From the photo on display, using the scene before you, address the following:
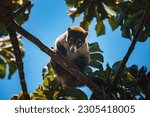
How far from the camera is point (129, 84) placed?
566cm

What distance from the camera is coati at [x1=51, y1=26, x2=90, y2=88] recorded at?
257 inches

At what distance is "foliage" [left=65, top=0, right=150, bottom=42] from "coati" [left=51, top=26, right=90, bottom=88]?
1.28 feet

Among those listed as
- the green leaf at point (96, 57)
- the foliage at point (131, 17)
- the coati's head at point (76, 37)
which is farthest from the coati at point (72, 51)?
the foliage at point (131, 17)

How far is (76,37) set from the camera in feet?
23.5

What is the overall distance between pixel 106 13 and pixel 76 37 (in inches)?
32.2

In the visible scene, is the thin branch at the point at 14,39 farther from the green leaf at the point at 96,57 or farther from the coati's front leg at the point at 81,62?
the green leaf at the point at 96,57

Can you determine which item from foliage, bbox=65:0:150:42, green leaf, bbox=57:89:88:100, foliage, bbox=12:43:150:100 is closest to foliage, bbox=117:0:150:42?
foliage, bbox=65:0:150:42

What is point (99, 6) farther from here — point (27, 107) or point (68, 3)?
point (27, 107)

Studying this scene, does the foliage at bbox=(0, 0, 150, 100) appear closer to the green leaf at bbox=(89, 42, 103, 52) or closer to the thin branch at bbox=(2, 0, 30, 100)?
the green leaf at bbox=(89, 42, 103, 52)

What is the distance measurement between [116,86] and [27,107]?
4.02 feet

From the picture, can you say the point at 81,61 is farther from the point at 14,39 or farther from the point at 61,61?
the point at 14,39

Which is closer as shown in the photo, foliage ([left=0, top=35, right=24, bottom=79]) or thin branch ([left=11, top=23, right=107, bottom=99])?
thin branch ([left=11, top=23, right=107, bottom=99])

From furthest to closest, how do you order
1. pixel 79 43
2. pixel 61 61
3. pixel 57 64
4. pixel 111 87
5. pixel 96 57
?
pixel 79 43, pixel 96 57, pixel 57 64, pixel 111 87, pixel 61 61

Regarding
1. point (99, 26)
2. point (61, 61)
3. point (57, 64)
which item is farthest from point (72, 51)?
point (61, 61)
